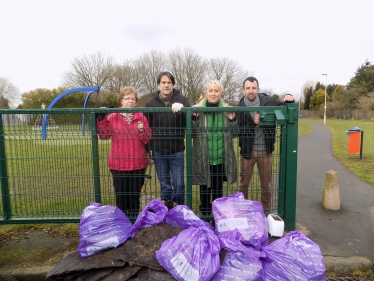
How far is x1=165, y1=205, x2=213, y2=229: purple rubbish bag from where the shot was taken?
10.1 ft

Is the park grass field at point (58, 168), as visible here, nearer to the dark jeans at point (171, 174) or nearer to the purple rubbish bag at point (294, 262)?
the dark jeans at point (171, 174)

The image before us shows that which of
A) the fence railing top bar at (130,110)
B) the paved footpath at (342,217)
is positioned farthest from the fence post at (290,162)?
the paved footpath at (342,217)

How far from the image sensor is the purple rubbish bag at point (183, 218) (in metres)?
3.06

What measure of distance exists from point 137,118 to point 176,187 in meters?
0.96

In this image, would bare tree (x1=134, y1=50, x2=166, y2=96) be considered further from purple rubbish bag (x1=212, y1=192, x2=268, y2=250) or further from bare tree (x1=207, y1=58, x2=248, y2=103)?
purple rubbish bag (x1=212, y1=192, x2=268, y2=250)

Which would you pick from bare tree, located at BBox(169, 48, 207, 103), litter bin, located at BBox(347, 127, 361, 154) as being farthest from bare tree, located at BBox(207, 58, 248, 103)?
litter bin, located at BBox(347, 127, 361, 154)

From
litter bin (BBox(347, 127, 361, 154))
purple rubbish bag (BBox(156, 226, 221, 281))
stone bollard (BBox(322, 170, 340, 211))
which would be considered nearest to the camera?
purple rubbish bag (BBox(156, 226, 221, 281))

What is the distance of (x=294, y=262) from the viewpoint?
259 centimetres

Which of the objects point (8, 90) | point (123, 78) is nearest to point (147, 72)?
point (123, 78)

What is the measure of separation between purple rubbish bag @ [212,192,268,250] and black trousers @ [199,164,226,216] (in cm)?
42

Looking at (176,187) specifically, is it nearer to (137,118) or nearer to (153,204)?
(153,204)

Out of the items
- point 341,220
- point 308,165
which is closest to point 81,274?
point 341,220

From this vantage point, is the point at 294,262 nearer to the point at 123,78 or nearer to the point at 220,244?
the point at 220,244

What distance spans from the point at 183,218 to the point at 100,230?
33.6 inches
